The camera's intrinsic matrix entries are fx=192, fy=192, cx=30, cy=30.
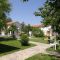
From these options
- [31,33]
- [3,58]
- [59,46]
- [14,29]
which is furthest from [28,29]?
[3,58]

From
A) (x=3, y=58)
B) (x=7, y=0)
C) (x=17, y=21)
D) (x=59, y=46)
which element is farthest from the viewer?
(x=17, y=21)

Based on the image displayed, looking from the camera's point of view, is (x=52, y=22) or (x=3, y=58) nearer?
(x=52, y=22)

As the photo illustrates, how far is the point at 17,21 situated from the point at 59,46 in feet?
166

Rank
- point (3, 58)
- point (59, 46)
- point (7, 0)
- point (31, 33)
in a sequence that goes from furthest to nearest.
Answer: point (31, 33), point (7, 0), point (59, 46), point (3, 58)

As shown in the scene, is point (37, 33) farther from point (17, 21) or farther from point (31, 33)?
point (17, 21)

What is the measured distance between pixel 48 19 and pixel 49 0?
3.52m

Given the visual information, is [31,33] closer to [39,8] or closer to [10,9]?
[10,9]

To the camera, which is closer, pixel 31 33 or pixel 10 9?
pixel 10 9

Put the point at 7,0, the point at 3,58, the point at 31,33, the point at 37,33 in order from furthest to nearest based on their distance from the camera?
the point at 31,33 < the point at 37,33 < the point at 7,0 < the point at 3,58

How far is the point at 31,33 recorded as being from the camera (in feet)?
193

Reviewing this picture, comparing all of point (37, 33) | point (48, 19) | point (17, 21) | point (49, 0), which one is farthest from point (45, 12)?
point (17, 21)

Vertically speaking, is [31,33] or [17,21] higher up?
[17,21]

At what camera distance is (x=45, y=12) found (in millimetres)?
12094

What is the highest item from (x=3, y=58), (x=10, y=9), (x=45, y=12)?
(x=10, y=9)
